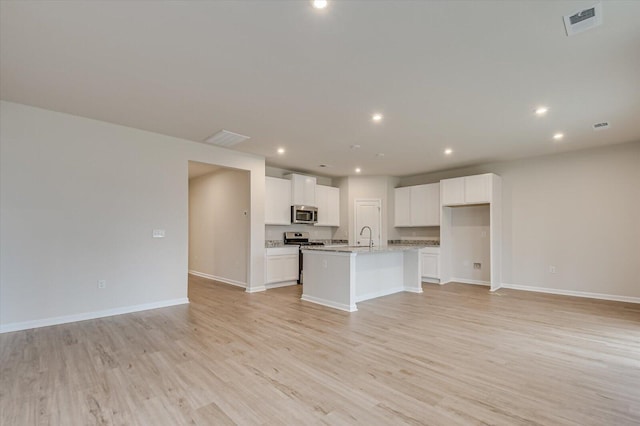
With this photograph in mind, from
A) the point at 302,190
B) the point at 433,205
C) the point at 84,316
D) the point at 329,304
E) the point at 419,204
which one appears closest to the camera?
the point at 84,316

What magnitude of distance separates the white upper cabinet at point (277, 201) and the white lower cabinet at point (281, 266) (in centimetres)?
70

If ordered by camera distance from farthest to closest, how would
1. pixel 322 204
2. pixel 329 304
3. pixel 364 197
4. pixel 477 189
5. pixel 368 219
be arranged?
pixel 364 197
pixel 368 219
pixel 322 204
pixel 477 189
pixel 329 304

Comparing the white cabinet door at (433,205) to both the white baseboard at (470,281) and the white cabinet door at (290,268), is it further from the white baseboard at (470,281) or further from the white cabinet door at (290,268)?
the white cabinet door at (290,268)

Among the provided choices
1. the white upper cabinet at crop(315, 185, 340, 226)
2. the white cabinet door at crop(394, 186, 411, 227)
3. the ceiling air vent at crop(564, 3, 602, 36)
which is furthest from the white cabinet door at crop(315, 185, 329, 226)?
the ceiling air vent at crop(564, 3, 602, 36)

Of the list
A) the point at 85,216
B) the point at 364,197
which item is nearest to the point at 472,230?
the point at 364,197

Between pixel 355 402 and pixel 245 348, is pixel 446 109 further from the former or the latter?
pixel 245 348

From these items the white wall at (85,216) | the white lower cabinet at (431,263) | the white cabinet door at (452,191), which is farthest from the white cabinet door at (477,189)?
the white wall at (85,216)

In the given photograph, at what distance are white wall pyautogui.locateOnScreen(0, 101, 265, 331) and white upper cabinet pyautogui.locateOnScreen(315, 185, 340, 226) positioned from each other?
3.49 m

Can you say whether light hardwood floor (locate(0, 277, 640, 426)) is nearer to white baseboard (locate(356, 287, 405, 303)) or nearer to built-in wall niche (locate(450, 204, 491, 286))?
white baseboard (locate(356, 287, 405, 303))

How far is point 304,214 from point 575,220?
547 cm

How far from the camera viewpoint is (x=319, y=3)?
2068 mm

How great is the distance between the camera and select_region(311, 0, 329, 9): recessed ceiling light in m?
2.05

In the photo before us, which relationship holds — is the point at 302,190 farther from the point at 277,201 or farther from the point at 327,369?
the point at 327,369

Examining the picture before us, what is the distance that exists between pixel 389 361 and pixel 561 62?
3167mm
